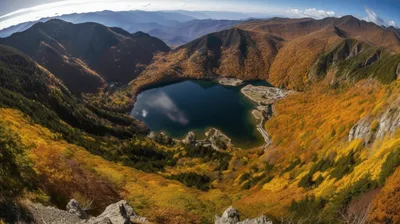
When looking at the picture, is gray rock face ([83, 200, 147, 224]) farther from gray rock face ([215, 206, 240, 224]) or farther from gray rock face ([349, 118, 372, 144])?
gray rock face ([349, 118, 372, 144])

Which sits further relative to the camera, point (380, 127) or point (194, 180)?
point (194, 180)

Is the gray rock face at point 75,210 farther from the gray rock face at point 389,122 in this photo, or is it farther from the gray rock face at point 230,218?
the gray rock face at point 389,122

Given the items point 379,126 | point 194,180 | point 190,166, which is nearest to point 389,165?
point 379,126

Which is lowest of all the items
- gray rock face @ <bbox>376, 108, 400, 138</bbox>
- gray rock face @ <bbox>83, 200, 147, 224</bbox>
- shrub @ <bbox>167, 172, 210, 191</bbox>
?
shrub @ <bbox>167, 172, 210, 191</bbox>

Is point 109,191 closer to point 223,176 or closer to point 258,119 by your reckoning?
point 223,176

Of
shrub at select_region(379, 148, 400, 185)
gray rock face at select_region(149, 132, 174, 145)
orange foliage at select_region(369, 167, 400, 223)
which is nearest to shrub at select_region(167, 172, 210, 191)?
shrub at select_region(379, 148, 400, 185)

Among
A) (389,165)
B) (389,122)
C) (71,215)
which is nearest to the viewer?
(71,215)

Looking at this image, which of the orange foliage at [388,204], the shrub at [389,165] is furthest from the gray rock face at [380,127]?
the orange foliage at [388,204]

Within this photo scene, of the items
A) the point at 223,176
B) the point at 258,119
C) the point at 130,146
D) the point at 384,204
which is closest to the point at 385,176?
the point at 384,204

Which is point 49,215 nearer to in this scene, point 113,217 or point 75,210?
point 75,210
